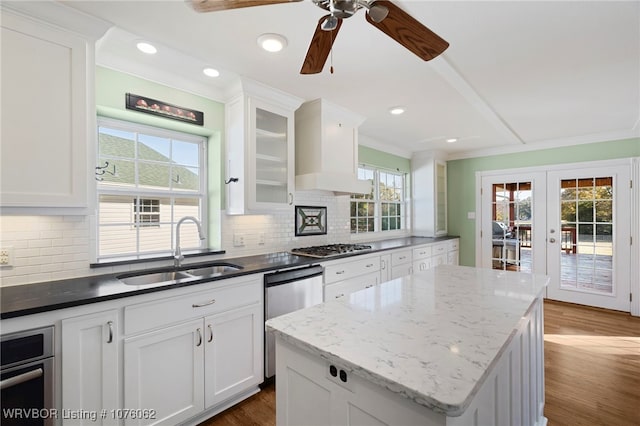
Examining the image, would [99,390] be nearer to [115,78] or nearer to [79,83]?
[79,83]

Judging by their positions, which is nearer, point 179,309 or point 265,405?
point 179,309

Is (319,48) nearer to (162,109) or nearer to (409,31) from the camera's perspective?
(409,31)

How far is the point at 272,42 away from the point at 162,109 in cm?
104

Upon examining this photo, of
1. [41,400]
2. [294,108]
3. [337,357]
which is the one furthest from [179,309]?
[294,108]

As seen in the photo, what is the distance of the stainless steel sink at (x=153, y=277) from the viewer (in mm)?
2025

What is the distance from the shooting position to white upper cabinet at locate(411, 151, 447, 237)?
5.08 meters

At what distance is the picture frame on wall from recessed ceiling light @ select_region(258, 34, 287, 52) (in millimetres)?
1669

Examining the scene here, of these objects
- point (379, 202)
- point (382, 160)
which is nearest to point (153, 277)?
point (379, 202)

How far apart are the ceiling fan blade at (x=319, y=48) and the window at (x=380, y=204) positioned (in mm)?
2613

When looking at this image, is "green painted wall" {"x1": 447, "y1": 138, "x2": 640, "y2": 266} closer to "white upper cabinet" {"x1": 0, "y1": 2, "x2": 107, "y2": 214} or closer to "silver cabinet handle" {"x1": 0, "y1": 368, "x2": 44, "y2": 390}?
"white upper cabinet" {"x1": 0, "y1": 2, "x2": 107, "y2": 214}

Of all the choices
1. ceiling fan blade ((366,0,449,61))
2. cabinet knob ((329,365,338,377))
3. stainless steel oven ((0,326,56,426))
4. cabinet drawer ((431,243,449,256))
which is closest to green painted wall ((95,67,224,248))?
stainless steel oven ((0,326,56,426))

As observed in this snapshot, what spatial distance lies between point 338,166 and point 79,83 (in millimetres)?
2188

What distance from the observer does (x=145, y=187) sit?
2.38m

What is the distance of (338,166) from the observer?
321 centimetres
